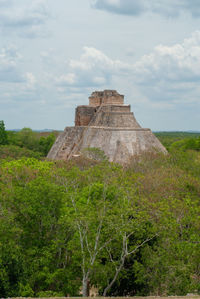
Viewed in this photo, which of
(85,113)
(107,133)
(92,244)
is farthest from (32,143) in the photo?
(92,244)

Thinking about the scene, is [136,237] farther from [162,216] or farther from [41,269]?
[41,269]

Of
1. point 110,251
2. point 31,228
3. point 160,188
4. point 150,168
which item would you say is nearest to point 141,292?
point 110,251

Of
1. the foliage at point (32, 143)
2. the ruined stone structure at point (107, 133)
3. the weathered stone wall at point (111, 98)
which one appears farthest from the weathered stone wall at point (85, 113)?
the foliage at point (32, 143)

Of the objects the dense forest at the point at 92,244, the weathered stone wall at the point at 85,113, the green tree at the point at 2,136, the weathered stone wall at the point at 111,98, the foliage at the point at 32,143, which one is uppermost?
the weathered stone wall at the point at 111,98

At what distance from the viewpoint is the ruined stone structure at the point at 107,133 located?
30.2 metres

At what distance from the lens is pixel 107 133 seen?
31.6 metres

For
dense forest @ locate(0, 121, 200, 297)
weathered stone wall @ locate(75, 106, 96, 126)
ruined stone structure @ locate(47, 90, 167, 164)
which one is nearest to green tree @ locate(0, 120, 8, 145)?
ruined stone structure @ locate(47, 90, 167, 164)

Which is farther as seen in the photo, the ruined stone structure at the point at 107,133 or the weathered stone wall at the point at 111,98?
the weathered stone wall at the point at 111,98

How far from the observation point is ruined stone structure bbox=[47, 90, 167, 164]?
99.0ft

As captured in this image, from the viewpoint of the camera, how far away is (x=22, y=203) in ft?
40.1

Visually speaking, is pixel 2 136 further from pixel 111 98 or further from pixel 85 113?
pixel 111 98

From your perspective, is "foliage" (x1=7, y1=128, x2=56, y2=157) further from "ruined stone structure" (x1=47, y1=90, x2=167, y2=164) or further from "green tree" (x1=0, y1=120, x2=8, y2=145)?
"ruined stone structure" (x1=47, y1=90, x2=167, y2=164)

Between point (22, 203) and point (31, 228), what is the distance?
902 millimetres

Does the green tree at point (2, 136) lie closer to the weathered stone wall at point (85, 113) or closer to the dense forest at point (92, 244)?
the weathered stone wall at point (85, 113)
